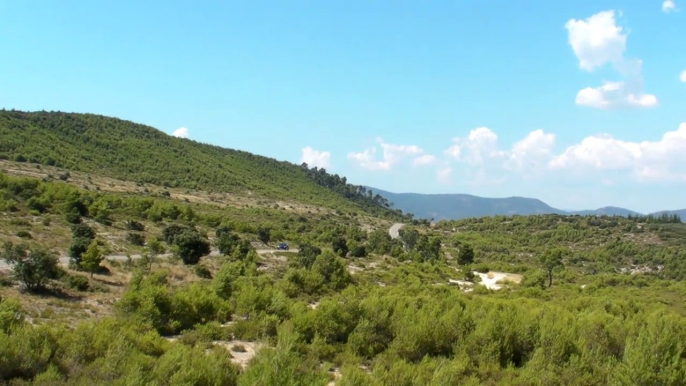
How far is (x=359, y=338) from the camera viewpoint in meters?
16.2

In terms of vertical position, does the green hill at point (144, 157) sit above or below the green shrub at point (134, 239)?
above

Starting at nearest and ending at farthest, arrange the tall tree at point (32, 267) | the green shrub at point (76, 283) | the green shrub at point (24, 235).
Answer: the tall tree at point (32, 267)
the green shrub at point (76, 283)
the green shrub at point (24, 235)

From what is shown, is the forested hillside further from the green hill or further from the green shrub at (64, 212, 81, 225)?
the green hill

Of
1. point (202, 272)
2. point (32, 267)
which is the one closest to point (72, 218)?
point (202, 272)

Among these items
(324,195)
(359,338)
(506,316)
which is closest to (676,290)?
(506,316)

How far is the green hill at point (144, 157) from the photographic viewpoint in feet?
314

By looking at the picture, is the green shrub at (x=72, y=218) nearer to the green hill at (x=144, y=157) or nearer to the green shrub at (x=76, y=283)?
the green shrub at (x=76, y=283)

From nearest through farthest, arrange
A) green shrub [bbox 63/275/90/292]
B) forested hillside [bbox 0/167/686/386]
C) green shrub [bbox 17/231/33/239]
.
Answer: forested hillside [bbox 0/167/686/386] → green shrub [bbox 63/275/90/292] → green shrub [bbox 17/231/33/239]

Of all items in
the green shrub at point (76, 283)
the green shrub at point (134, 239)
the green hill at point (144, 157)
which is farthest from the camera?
the green hill at point (144, 157)

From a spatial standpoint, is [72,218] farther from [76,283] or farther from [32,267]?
[32,267]

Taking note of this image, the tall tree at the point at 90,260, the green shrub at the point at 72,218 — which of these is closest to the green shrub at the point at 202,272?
the tall tree at the point at 90,260

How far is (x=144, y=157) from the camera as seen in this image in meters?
119

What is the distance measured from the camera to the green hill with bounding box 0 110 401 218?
95562 millimetres

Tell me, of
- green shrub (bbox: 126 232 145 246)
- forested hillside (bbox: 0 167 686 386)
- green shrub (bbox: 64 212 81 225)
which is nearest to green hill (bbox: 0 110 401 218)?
green shrub (bbox: 64 212 81 225)
